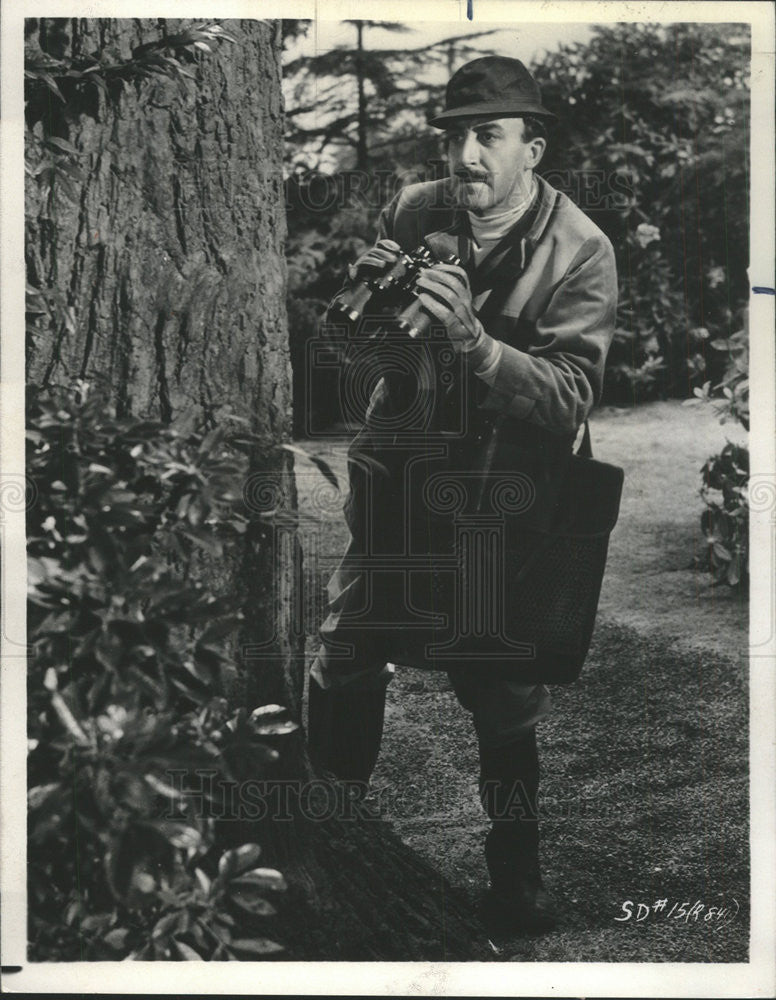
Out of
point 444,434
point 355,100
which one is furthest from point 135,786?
point 355,100

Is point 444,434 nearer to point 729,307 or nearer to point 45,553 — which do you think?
point 729,307

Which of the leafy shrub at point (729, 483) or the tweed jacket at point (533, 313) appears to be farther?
the leafy shrub at point (729, 483)

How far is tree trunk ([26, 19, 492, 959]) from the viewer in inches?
143

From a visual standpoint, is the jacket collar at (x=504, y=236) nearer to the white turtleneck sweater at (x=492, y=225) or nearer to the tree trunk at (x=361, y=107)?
the white turtleneck sweater at (x=492, y=225)

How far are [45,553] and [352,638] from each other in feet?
3.33

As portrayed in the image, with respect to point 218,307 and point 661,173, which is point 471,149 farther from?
point 218,307

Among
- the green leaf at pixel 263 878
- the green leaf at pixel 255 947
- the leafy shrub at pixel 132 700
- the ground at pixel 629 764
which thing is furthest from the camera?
the ground at pixel 629 764

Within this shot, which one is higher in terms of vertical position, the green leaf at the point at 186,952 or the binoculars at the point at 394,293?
the binoculars at the point at 394,293

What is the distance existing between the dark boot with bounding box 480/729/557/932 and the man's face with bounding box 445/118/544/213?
1792 mm

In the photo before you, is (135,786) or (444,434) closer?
(135,786)

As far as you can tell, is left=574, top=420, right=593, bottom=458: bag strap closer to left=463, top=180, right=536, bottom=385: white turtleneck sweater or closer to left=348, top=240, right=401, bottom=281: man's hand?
left=463, top=180, right=536, bottom=385: white turtleneck sweater

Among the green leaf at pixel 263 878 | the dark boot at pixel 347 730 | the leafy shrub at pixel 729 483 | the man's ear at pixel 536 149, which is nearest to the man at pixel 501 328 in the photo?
the man's ear at pixel 536 149

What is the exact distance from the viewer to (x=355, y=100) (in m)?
3.77

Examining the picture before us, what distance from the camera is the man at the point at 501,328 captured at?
368 cm
